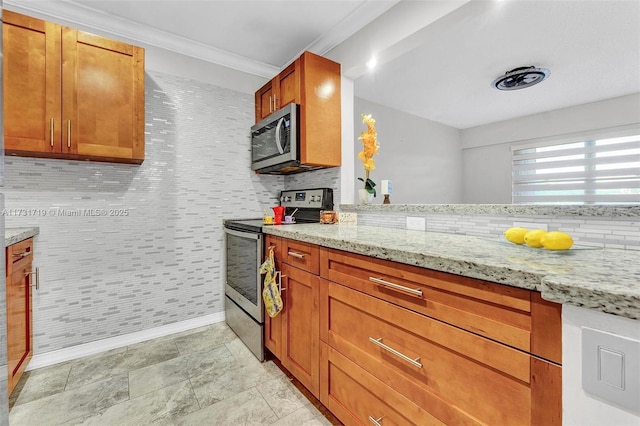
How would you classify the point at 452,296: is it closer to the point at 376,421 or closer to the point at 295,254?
the point at 376,421

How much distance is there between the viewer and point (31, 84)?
5.25 ft

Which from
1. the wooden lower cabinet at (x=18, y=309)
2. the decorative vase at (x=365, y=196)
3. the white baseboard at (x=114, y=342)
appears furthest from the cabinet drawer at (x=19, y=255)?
the decorative vase at (x=365, y=196)

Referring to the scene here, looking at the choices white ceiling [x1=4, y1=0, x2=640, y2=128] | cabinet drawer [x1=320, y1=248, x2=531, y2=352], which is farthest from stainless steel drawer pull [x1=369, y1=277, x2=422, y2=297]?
white ceiling [x1=4, y1=0, x2=640, y2=128]

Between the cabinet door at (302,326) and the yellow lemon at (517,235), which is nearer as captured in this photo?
the yellow lemon at (517,235)

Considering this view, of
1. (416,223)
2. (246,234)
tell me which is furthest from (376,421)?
(246,234)

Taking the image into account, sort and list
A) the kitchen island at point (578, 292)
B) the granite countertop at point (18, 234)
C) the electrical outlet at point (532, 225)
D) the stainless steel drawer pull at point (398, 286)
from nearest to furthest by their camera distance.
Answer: the kitchen island at point (578, 292) → the stainless steel drawer pull at point (398, 286) → the electrical outlet at point (532, 225) → the granite countertop at point (18, 234)

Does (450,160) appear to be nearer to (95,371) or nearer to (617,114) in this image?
(617,114)

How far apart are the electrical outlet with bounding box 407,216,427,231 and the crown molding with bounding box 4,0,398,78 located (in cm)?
137

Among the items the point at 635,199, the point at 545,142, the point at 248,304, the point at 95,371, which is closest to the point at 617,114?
the point at 545,142

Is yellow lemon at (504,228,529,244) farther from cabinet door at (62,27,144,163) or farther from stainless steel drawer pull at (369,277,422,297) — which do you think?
cabinet door at (62,27,144,163)

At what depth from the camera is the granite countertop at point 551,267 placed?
0.54 meters

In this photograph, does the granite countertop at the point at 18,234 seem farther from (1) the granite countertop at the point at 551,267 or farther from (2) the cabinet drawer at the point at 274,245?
(1) the granite countertop at the point at 551,267

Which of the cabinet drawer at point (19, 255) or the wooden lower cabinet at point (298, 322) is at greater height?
the cabinet drawer at point (19, 255)

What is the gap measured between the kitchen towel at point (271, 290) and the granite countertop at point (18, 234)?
1.20m
